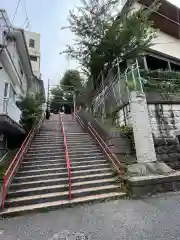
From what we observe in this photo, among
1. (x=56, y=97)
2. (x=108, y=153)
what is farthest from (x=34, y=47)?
(x=108, y=153)

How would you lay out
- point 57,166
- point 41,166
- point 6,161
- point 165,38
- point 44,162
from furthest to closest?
point 165,38 < point 6,161 < point 44,162 < point 57,166 < point 41,166

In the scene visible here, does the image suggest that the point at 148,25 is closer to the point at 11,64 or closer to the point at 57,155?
the point at 11,64

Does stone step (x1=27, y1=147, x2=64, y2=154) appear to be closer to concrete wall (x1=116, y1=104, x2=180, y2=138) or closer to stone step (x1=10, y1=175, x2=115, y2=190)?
stone step (x1=10, y1=175, x2=115, y2=190)

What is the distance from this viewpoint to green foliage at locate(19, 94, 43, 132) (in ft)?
32.3

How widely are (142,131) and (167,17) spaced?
12.1 m

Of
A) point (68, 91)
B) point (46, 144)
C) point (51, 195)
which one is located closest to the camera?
point (51, 195)

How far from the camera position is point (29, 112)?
33.5 ft

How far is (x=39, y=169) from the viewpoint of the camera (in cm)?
610

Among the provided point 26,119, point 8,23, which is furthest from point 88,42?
point 26,119

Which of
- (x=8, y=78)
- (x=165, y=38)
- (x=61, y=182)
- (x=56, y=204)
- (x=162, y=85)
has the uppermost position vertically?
(x=165, y=38)

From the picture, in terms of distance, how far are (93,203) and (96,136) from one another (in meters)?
4.48

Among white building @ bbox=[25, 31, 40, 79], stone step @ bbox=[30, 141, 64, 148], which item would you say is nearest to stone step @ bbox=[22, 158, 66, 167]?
stone step @ bbox=[30, 141, 64, 148]

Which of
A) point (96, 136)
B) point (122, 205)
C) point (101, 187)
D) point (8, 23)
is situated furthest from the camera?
point (8, 23)

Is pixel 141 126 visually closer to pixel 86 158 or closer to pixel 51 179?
pixel 86 158
